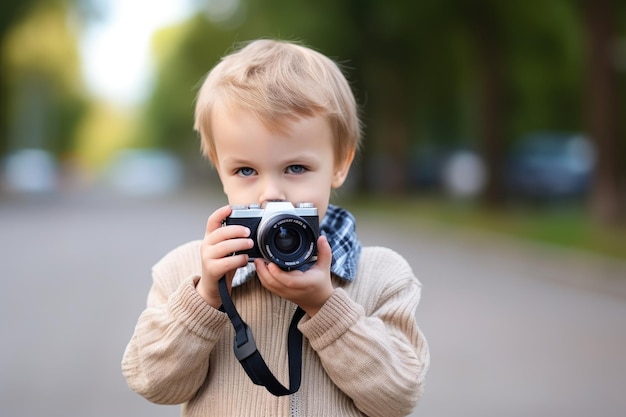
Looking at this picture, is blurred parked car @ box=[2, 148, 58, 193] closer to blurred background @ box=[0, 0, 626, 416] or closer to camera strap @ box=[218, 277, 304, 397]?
blurred background @ box=[0, 0, 626, 416]

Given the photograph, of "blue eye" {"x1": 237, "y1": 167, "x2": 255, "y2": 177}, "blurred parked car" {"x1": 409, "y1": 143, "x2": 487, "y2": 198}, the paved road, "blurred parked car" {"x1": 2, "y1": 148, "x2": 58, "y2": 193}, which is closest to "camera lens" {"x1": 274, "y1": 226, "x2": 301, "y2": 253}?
"blue eye" {"x1": 237, "y1": 167, "x2": 255, "y2": 177}

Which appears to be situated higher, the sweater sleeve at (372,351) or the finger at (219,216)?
the finger at (219,216)

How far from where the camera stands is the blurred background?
35.1 ft

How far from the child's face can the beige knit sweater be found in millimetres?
219

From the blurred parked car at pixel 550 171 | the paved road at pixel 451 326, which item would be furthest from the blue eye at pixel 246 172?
the blurred parked car at pixel 550 171

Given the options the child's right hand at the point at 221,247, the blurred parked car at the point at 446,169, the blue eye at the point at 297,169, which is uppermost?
the blue eye at the point at 297,169

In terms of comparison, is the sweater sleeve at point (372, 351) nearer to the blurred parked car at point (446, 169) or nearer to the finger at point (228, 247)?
the finger at point (228, 247)

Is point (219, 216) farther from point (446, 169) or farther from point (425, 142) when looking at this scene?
point (425, 142)

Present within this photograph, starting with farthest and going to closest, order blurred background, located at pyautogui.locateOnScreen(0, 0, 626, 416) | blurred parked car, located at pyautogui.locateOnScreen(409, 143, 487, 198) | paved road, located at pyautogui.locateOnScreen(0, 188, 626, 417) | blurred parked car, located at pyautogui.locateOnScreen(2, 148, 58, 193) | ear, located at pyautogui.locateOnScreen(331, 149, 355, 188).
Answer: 1. blurred parked car, located at pyautogui.locateOnScreen(2, 148, 58, 193)
2. blurred parked car, located at pyautogui.locateOnScreen(409, 143, 487, 198)
3. blurred background, located at pyautogui.locateOnScreen(0, 0, 626, 416)
4. paved road, located at pyautogui.locateOnScreen(0, 188, 626, 417)
5. ear, located at pyautogui.locateOnScreen(331, 149, 355, 188)

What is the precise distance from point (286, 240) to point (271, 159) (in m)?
0.21

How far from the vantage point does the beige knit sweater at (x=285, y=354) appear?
204 cm

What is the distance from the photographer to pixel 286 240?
1.92 metres

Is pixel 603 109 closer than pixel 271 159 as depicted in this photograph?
No

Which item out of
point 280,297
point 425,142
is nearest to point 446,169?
point 425,142
